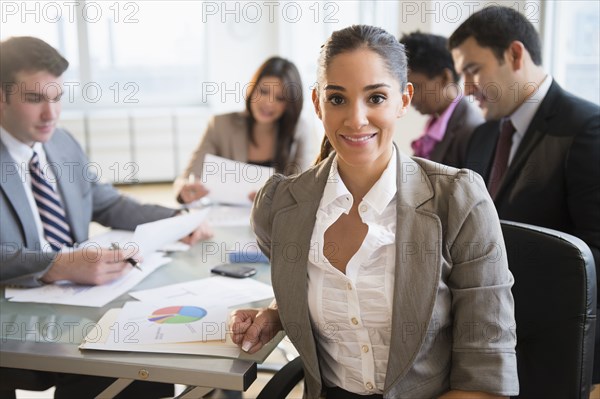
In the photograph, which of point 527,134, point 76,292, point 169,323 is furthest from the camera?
point 527,134

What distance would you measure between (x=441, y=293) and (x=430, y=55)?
165 cm

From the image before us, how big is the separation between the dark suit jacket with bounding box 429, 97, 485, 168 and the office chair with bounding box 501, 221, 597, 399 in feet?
3.50

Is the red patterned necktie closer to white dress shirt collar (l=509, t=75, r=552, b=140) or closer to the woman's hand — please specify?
white dress shirt collar (l=509, t=75, r=552, b=140)

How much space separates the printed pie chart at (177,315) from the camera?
4.75 feet

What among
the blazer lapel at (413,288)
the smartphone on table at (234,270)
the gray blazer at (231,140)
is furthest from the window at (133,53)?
the blazer lapel at (413,288)

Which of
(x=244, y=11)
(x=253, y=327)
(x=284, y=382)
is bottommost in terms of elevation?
(x=284, y=382)

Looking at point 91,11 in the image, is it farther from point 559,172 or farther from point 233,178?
point 559,172

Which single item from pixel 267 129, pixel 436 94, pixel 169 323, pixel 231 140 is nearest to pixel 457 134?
pixel 436 94

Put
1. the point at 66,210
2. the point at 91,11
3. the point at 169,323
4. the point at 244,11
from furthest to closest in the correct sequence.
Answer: the point at 244,11, the point at 91,11, the point at 66,210, the point at 169,323

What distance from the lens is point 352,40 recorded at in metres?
1.25

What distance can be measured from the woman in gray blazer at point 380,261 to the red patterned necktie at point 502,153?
32.8 inches

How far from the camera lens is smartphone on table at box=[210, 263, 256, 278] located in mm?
1793

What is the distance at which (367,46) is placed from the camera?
4.08 feet

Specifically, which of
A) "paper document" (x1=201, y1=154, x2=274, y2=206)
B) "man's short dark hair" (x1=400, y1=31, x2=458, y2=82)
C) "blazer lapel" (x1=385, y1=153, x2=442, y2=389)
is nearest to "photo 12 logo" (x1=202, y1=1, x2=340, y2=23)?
"man's short dark hair" (x1=400, y1=31, x2=458, y2=82)
